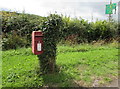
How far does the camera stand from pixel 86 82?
3.12 meters

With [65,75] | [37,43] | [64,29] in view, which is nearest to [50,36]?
[37,43]

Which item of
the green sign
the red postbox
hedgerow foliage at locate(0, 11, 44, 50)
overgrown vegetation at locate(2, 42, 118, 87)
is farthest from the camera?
the green sign

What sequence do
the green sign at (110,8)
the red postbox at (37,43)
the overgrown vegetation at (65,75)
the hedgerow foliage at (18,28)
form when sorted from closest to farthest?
the overgrown vegetation at (65,75), the red postbox at (37,43), the hedgerow foliage at (18,28), the green sign at (110,8)

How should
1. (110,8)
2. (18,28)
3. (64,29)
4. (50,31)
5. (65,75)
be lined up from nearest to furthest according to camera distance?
1. (50,31)
2. (65,75)
3. (64,29)
4. (18,28)
5. (110,8)

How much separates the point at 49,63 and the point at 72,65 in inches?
40.7

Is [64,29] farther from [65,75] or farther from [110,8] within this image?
[110,8]

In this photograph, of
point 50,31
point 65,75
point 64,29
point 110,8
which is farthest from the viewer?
point 110,8

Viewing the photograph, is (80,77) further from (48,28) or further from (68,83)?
(48,28)

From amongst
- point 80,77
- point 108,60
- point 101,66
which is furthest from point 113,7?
point 80,77

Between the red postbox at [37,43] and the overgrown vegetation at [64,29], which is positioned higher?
the overgrown vegetation at [64,29]

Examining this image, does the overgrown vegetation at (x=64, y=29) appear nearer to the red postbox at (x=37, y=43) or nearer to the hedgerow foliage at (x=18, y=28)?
the hedgerow foliage at (x=18, y=28)

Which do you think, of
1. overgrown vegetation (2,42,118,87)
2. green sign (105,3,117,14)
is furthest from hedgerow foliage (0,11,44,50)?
green sign (105,3,117,14)

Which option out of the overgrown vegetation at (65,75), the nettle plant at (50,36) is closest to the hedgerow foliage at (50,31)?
the nettle plant at (50,36)

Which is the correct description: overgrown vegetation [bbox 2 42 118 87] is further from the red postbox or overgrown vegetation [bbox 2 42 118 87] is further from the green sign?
the green sign
